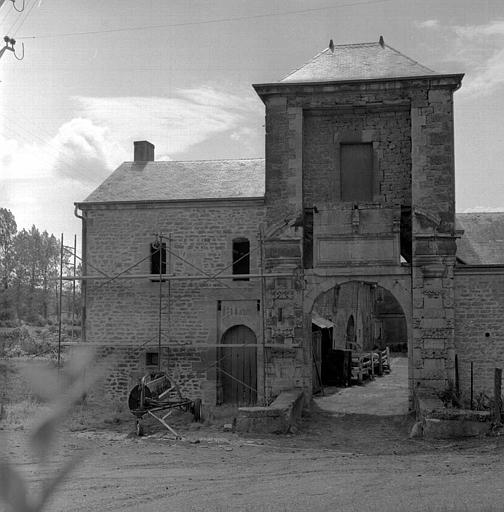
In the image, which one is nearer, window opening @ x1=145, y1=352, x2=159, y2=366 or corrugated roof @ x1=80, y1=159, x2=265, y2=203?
window opening @ x1=145, y1=352, x2=159, y2=366

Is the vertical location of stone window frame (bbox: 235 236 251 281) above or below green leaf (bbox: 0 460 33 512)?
above

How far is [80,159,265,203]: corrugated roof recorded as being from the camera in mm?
18141

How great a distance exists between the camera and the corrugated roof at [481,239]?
17906mm

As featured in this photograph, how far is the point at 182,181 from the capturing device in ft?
62.5

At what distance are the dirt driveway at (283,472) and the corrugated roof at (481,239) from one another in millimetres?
6456

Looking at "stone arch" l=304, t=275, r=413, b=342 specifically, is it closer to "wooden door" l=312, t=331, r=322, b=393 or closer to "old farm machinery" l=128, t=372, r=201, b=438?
"old farm machinery" l=128, t=372, r=201, b=438

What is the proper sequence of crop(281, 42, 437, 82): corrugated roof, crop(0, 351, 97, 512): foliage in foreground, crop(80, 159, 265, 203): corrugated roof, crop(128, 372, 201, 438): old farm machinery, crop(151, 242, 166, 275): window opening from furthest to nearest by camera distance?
1. crop(80, 159, 265, 203): corrugated roof
2. crop(151, 242, 166, 275): window opening
3. crop(281, 42, 437, 82): corrugated roof
4. crop(128, 372, 201, 438): old farm machinery
5. crop(0, 351, 97, 512): foliage in foreground

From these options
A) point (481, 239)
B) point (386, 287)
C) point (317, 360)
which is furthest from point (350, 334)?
point (386, 287)

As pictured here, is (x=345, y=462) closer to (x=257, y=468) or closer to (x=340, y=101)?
(x=257, y=468)

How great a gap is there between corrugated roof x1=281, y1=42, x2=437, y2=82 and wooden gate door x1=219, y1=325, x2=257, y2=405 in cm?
670

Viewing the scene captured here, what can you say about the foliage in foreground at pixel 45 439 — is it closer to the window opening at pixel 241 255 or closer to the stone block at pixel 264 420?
the stone block at pixel 264 420

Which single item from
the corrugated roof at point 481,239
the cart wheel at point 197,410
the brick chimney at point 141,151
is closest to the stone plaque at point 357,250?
the corrugated roof at point 481,239

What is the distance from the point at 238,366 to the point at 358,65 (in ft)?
27.7

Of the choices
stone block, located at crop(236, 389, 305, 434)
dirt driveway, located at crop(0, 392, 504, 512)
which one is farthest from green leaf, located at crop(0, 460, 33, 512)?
stone block, located at crop(236, 389, 305, 434)
